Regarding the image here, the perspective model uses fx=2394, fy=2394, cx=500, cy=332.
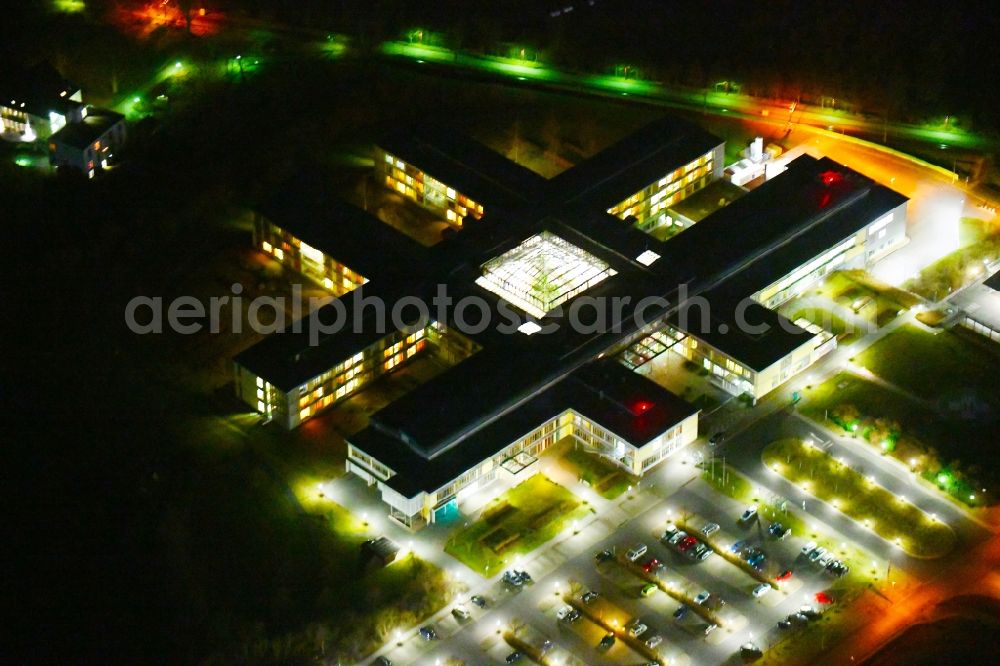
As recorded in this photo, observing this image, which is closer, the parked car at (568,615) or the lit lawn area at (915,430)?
the parked car at (568,615)

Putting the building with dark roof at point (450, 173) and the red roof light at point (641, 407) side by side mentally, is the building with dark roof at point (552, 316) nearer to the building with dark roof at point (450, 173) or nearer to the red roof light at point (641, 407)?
the red roof light at point (641, 407)

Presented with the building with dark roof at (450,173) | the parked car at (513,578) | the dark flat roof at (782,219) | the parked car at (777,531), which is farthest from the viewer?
the building with dark roof at (450,173)

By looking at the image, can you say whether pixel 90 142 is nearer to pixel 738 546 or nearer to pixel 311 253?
pixel 311 253

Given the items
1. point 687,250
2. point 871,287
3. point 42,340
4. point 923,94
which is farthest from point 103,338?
point 923,94

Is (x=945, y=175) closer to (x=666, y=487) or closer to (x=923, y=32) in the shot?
(x=923, y=32)

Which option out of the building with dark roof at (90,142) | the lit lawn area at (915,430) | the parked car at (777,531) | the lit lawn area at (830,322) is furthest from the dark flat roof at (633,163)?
the building with dark roof at (90,142)

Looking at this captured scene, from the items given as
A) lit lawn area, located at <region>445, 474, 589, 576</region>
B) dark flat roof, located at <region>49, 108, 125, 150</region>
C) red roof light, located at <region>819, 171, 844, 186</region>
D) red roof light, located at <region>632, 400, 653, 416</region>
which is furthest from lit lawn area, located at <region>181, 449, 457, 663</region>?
red roof light, located at <region>819, 171, 844, 186</region>

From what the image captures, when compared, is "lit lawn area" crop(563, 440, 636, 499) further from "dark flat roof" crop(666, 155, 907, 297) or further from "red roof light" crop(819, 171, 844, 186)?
"red roof light" crop(819, 171, 844, 186)

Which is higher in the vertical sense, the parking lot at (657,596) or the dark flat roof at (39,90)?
the dark flat roof at (39,90)

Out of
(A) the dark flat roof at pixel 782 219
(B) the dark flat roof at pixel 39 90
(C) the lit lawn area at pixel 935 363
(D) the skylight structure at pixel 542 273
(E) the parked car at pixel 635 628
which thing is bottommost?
(E) the parked car at pixel 635 628
